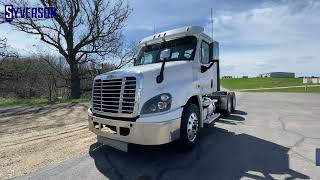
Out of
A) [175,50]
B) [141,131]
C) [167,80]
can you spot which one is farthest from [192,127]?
[175,50]

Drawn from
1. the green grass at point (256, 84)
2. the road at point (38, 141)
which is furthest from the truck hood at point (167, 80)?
the green grass at point (256, 84)

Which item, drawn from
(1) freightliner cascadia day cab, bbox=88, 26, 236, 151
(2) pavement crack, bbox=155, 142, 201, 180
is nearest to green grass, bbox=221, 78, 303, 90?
(1) freightliner cascadia day cab, bbox=88, 26, 236, 151

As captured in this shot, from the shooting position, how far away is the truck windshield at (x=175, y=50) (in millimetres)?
7293

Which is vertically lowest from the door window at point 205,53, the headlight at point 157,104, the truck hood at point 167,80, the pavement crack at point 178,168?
the pavement crack at point 178,168

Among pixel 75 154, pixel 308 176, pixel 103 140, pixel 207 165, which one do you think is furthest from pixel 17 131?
pixel 308 176

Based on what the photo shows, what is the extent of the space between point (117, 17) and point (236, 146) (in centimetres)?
2059

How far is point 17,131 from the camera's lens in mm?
8852

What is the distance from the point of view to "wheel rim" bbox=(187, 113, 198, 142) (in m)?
6.43

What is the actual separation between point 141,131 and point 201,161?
4.48 ft

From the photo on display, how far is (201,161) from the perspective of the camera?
584cm

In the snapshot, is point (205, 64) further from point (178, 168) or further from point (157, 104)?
point (178, 168)

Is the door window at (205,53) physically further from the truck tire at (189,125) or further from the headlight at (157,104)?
the headlight at (157,104)

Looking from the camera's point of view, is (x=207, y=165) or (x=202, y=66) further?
(x=202, y=66)

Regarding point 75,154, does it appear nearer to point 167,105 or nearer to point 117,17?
point 167,105
